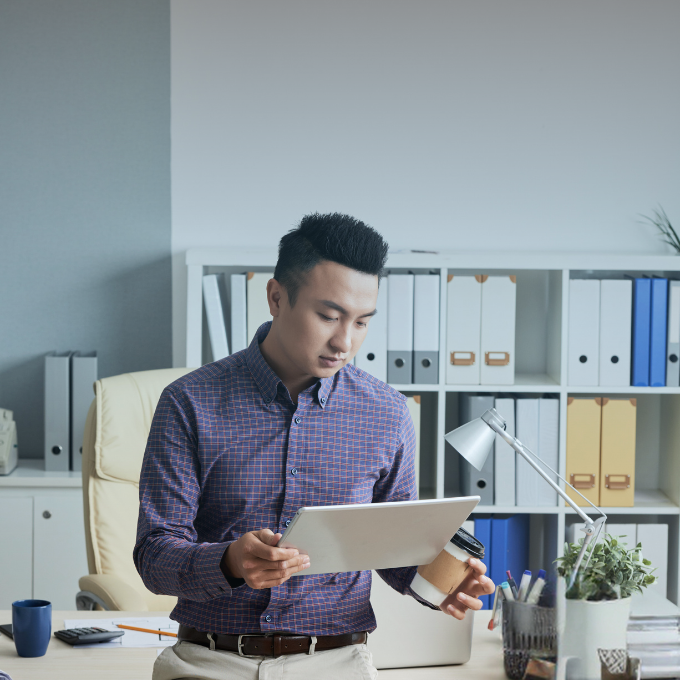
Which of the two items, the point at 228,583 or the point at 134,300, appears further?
the point at 134,300

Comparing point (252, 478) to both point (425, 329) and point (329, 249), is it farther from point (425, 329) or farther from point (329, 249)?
point (425, 329)

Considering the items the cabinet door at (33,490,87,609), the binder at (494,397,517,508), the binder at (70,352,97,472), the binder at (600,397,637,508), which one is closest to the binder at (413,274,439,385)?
the binder at (494,397,517,508)

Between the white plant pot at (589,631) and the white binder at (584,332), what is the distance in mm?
1566

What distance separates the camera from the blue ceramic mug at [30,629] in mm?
1426

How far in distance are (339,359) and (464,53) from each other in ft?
6.44

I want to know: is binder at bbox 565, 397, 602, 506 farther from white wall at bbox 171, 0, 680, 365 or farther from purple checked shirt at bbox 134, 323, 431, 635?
purple checked shirt at bbox 134, 323, 431, 635

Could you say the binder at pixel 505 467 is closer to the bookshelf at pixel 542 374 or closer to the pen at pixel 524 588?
the bookshelf at pixel 542 374

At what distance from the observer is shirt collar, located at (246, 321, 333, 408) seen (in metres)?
1.33

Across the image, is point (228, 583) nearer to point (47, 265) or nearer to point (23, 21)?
point (47, 265)

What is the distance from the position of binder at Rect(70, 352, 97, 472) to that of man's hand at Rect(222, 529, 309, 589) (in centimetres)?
177

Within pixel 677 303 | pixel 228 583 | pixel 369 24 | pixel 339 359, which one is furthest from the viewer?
pixel 369 24

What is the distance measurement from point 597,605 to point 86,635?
3.02ft

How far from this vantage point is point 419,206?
2.93 m

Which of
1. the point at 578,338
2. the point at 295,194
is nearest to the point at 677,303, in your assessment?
the point at 578,338
